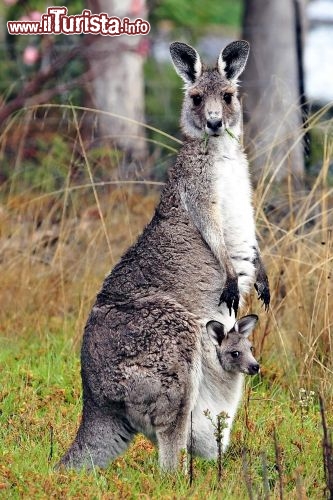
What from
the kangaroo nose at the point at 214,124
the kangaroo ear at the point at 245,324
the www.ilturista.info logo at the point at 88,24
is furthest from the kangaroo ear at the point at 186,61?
the www.ilturista.info logo at the point at 88,24

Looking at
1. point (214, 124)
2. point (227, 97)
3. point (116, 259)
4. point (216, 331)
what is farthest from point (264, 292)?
point (116, 259)

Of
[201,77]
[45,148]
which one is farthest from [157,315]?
[45,148]

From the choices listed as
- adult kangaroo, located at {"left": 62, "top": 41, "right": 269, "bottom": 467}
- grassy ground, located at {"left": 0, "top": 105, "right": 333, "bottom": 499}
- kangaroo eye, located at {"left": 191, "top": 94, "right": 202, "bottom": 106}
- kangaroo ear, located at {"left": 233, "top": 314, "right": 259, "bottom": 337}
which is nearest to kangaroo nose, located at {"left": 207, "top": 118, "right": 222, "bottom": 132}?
adult kangaroo, located at {"left": 62, "top": 41, "right": 269, "bottom": 467}

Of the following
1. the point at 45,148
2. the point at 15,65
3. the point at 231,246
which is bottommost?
the point at 231,246

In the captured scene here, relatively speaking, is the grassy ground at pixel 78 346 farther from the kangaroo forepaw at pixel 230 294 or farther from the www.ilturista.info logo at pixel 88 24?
the www.ilturista.info logo at pixel 88 24

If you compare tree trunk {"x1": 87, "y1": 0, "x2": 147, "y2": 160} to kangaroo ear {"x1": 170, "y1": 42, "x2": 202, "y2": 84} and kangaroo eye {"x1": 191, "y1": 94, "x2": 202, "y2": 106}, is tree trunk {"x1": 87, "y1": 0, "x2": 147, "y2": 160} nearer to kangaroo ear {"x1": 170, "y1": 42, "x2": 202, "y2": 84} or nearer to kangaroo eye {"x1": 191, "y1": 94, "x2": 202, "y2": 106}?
kangaroo ear {"x1": 170, "y1": 42, "x2": 202, "y2": 84}

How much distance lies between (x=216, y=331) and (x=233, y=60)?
1.65m

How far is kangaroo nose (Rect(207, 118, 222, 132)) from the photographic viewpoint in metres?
6.02

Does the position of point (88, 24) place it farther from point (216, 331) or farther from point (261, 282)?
point (216, 331)

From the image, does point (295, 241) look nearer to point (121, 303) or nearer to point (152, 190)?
point (121, 303)

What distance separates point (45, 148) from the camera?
12.0 meters

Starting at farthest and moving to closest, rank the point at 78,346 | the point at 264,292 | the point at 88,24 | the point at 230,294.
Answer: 1. the point at 88,24
2. the point at 78,346
3. the point at 264,292
4. the point at 230,294

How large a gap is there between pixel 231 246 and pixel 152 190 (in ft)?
13.1

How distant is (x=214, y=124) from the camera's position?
19.7ft
